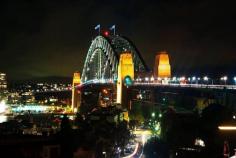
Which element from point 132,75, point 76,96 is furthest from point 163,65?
point 76,96

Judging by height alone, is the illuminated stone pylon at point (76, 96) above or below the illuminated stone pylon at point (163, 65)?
below

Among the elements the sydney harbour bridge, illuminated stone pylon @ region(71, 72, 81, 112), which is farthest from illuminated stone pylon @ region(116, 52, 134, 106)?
illuminated stone pylon @ region(71, 72, 81, 112)

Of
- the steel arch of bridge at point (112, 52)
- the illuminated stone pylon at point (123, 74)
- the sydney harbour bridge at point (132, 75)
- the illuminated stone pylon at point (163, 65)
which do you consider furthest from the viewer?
the steel arch of bridge at point (112, 52)

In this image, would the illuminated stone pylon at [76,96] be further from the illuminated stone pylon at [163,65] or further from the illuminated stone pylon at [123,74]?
the illuminated stone pylon at [163,65]

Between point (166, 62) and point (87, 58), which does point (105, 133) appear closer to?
point (166, 62)

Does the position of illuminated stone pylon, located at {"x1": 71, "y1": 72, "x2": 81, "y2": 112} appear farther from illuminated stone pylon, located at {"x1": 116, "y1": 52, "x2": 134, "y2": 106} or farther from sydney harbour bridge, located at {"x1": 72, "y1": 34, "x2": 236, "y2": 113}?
illuminated stone pylon, located at {"x1": 116, "y1": 52, "x2": 134, "y2": 106}

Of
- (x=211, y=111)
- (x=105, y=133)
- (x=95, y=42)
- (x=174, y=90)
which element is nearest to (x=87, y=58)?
(x=95, y=42)

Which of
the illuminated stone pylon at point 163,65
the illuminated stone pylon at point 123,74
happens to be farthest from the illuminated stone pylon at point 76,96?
the illuminated stone pylon at point 163,65

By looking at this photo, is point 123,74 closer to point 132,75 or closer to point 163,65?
point 132,75
